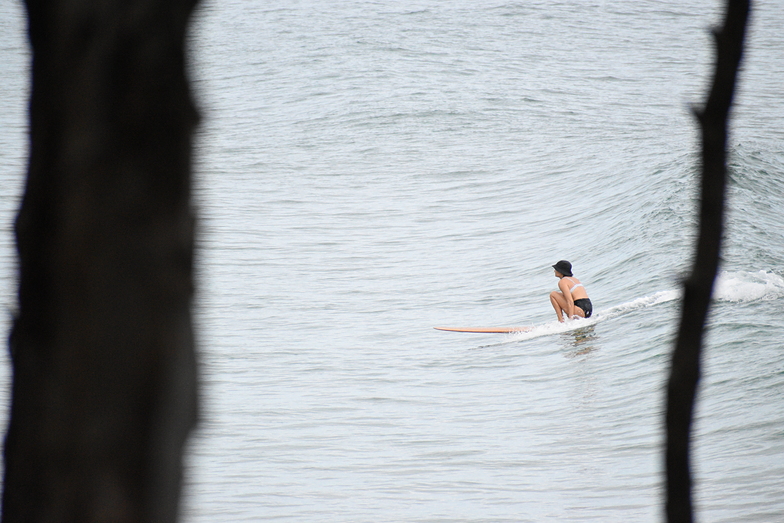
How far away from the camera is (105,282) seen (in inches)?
42.4

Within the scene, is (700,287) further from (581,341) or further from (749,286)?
(749,286)

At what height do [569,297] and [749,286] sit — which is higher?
[569,297]

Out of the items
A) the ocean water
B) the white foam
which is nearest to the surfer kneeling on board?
the ocean water

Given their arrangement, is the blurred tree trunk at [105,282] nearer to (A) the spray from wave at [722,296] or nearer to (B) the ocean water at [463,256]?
(B) the ocean water at [463,256]

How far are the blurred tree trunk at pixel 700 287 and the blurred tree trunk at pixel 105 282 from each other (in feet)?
2.36

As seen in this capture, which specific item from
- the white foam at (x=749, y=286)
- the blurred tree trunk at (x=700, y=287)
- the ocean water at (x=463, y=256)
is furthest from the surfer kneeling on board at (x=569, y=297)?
the blurred tree trunk at (x=700, y=287)

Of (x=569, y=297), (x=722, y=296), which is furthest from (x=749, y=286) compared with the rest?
(x=569, y=297)

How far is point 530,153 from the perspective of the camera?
1014 inches

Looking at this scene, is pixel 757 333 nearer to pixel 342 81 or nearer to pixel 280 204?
pixel 280 204

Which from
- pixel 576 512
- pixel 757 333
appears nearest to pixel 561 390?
pixel 757 333

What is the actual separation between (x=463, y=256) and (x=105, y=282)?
18.0 m

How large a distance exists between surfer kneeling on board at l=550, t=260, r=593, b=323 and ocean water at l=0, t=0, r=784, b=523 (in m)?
0.45

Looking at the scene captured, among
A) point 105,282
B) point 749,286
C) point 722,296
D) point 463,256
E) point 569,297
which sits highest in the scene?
point 105,282

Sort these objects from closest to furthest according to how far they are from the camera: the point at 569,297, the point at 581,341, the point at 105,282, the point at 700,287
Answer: the point at 105,282 → the point at 700,287 → the point at 569,297 → the point at 581,341
